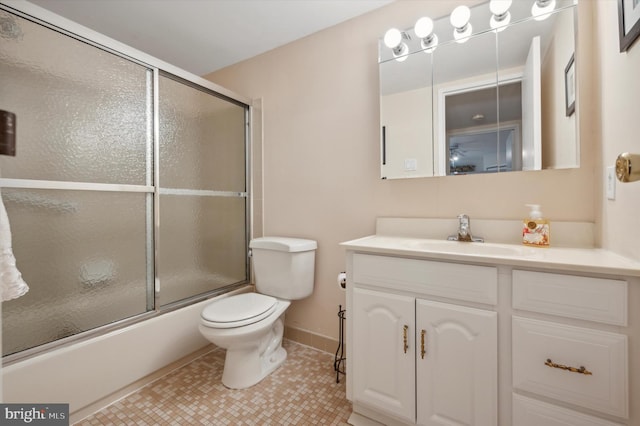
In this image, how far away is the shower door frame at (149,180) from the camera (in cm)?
121

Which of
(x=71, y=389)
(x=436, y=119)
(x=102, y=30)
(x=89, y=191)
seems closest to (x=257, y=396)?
(x=71, y=389)

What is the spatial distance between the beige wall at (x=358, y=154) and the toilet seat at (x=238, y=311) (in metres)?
0.42

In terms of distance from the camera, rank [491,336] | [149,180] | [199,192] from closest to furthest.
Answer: [491,336] < [149,180] < [199,192]

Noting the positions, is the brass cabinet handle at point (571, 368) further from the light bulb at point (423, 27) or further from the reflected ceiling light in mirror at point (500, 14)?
the light bulb at point (423, 27)

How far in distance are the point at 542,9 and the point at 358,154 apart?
1090 mm

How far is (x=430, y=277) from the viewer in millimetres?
1105

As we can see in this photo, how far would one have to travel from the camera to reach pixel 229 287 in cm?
215

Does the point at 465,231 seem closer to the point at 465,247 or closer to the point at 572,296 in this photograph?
the point at 465,247

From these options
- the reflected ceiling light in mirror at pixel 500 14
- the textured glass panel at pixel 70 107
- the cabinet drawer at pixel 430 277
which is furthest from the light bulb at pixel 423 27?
the textured glass panel at pixel 70 107

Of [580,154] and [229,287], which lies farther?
[229,287]

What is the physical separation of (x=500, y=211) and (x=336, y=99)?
1.19 m

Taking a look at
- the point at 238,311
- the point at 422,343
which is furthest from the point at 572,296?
the point at 238,311

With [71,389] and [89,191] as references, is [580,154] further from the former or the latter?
[71,389]

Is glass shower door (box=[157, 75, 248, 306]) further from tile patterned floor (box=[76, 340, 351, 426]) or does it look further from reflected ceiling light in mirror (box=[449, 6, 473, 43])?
reflected ceiling light in mirror (box=[449, 6, 473, 43])
